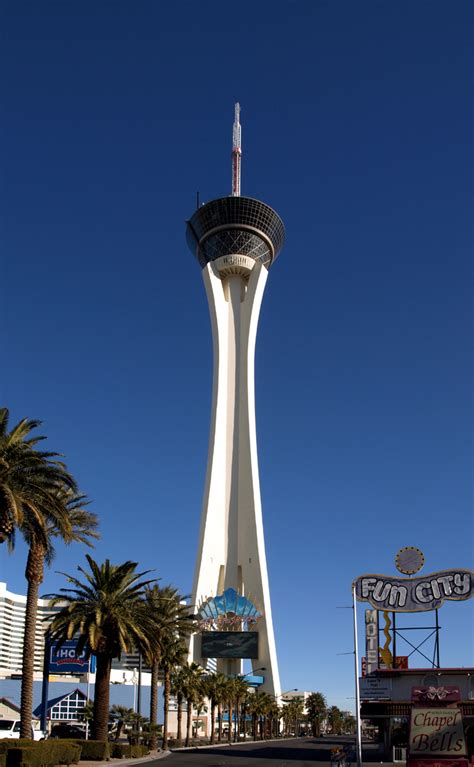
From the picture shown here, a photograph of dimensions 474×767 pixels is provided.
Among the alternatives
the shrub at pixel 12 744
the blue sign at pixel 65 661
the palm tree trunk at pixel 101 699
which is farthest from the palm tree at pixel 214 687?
the shrub at pixel 12 744

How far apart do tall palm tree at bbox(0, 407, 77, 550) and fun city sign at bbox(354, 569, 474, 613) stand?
25.1 metres

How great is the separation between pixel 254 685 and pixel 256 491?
22181 millimetres

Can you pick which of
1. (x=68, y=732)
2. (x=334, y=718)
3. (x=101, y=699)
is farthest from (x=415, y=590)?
(x=334, y=718)

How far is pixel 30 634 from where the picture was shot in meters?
33.9

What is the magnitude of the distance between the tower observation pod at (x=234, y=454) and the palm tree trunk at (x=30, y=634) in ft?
202

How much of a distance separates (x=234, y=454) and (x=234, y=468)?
1.79 meters

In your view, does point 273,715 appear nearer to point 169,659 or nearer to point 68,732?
point 169,659

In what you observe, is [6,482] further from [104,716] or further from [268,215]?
[268,215]

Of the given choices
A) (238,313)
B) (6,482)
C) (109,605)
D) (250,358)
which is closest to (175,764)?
(109,605)

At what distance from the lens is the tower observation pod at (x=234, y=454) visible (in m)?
95.3

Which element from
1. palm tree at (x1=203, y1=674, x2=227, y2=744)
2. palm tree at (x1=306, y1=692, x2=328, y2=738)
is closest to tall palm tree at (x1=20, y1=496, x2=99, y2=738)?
palm tree at (x1=203, y1=674, x2=227, y2=744)

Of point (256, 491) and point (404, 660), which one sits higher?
point (256, 491)

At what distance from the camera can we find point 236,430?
10688cm

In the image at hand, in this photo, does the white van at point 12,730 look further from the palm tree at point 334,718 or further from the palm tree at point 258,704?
the palm tree at point 334,718
